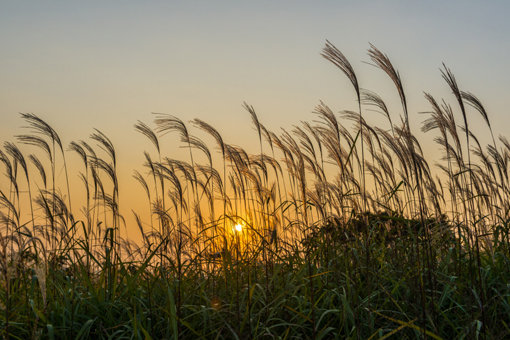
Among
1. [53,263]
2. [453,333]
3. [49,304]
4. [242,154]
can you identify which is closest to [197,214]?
[242,154]

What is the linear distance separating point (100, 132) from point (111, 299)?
2.27m

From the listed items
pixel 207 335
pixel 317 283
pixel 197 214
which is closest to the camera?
pixel 207 335

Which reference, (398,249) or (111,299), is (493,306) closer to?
(398,249)

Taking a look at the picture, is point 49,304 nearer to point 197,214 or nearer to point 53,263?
point 53,263

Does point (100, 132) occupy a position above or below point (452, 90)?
above

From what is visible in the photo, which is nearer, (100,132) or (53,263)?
(53,263)

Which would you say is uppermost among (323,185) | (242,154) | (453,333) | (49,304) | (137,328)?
(242,154)

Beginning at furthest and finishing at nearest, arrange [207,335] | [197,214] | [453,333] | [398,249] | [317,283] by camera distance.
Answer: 1. [197,214]
2. [398,249]
3. [317,283]
4. [453,333]
5. [207,335]

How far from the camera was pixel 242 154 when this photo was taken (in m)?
5.66

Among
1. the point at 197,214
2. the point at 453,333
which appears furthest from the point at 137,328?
the point at 197,214

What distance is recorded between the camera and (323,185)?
5379 mm

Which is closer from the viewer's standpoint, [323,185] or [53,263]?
[53,263]

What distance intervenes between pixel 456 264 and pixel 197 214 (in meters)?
3.54

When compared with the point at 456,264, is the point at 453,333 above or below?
below
